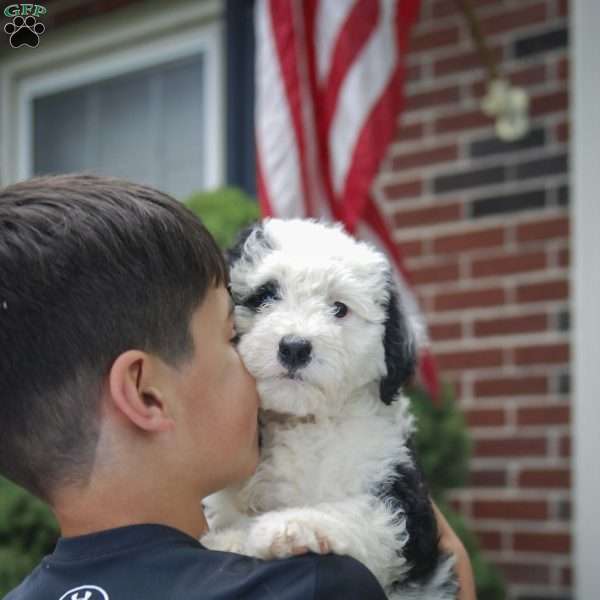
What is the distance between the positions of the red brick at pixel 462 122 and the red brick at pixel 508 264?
66cm

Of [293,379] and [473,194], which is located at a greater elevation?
[473,194]

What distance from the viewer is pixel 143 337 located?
69.6 inches

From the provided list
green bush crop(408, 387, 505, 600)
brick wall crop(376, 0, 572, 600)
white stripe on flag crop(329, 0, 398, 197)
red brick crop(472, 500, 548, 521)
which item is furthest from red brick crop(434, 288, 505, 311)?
white stripe on flag crop(329, 0, 398, 197)

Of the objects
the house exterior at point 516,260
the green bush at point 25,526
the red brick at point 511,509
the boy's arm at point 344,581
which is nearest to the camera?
the boy's arm at point 344,581

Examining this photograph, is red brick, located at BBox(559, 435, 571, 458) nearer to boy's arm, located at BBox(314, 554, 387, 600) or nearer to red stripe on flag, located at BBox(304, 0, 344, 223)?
red stripe on flag, located at BBox(304, 0, 344, 223)

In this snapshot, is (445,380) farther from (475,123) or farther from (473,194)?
(475,123)

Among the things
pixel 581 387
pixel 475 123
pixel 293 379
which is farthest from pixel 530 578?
pixel 293 379

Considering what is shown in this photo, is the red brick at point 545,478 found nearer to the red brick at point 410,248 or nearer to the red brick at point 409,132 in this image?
the red brick at point 410,248

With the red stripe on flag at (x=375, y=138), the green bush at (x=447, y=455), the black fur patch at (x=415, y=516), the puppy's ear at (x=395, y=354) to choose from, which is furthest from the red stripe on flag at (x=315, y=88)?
the black fur patch at (x=415, y=516)

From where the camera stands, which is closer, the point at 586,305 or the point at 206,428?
the point at 206,428

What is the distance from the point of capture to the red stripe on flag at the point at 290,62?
4031 millimetres

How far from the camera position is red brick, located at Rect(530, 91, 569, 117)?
4922mm

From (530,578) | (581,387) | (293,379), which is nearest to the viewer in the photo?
(293,379)

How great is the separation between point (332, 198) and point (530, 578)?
2.09 metres
